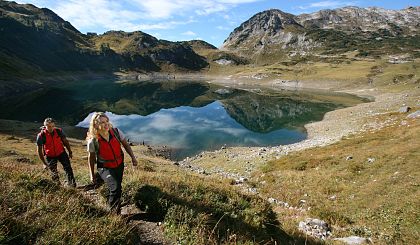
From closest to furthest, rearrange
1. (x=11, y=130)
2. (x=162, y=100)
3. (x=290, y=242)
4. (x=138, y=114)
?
(x=290, y=242), (x=11, y=130), (x=138, y=114), (x=162, y=100)

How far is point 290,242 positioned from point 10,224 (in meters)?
7.94

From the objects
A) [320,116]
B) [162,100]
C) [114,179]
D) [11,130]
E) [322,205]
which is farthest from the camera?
[162,100]

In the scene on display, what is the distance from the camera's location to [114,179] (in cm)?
980

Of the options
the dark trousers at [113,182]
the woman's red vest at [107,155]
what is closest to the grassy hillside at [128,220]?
the dark trousers at [113,182]

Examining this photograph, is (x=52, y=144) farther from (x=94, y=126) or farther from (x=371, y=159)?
(x=371, y=159)

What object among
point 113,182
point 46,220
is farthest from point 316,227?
point 46,220

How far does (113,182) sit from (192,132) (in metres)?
65.6

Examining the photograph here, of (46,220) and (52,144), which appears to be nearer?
(46,220)

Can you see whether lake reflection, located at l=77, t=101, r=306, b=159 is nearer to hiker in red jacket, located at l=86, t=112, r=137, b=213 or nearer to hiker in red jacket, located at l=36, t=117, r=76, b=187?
hiker in red jacket, located at l=36, t=117, r=76, b=187

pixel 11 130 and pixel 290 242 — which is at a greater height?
pixel 290 242

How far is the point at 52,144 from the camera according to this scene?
14820 mm

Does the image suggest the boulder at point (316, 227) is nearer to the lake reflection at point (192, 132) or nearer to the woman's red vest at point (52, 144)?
the woman's red vest at point (52, 144)

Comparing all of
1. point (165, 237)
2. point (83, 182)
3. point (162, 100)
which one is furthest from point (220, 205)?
point (162, 100)

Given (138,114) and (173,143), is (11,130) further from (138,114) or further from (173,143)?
(138,114)
